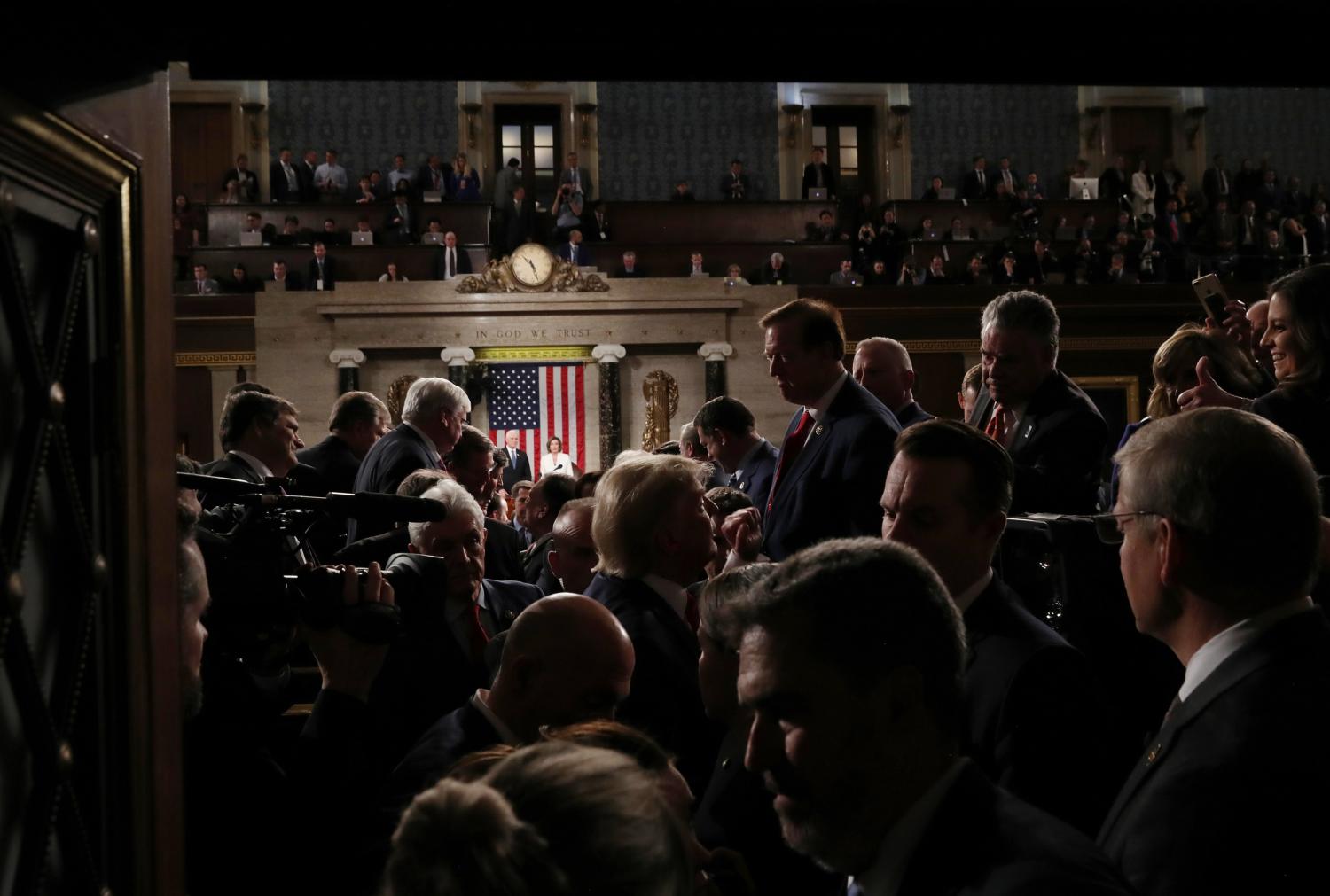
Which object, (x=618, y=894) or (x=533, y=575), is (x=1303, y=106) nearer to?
(x=533, y=575)

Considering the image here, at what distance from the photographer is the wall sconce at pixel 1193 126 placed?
22.1 metres

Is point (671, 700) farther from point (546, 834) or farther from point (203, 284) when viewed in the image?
point (203, 284)

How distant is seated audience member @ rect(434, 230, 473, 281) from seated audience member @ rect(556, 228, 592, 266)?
3.65ft

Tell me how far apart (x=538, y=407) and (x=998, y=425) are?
11.7 meters

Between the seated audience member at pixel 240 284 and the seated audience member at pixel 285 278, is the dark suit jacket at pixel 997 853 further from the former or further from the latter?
the seated audience member at pixel 240 284

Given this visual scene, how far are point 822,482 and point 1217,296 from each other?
123cm

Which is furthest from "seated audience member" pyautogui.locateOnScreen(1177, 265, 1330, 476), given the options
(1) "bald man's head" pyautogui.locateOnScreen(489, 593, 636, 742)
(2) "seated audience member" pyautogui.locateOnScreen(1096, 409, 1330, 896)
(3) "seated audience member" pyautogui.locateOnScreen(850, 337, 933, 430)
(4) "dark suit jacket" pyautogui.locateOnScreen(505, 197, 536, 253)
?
(4) "dark suit jacket" pyautogui.locateOnScreen(505, 197, 536, 253)

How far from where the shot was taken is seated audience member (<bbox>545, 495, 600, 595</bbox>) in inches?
146

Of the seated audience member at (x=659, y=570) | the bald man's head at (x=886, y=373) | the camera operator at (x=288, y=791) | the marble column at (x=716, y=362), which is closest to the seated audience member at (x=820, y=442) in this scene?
the seated audience member at (x=659, y=570)

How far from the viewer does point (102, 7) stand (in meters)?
1.14

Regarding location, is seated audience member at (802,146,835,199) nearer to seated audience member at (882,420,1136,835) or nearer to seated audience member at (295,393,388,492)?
seated audience member at (295,393,388,492)

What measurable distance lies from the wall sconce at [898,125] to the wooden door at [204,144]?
990cm

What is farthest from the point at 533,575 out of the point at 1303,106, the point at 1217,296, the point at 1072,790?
the point at 1303,106

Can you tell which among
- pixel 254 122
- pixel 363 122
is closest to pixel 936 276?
pixel 363 122
